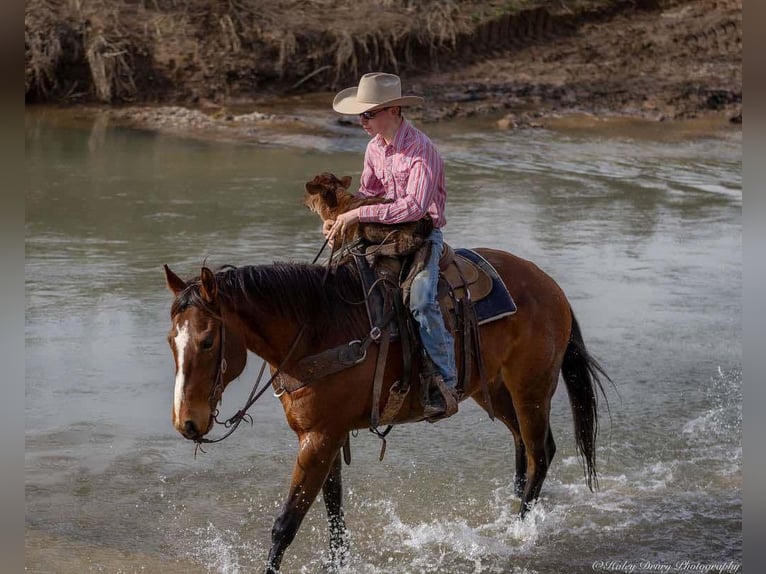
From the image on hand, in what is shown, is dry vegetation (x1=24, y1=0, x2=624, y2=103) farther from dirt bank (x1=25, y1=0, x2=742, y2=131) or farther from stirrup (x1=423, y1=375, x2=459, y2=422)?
stirrup (x1=423, y1=375, x2=459, y2=422)

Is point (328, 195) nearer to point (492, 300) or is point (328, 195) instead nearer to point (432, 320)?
point (432, 320)

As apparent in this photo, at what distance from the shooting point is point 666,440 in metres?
6.93

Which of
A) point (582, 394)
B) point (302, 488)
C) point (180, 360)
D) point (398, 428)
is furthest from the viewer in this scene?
point (398, 428)

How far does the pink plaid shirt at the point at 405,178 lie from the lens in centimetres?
475

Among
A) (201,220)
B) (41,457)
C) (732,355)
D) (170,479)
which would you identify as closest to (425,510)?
(170,479)

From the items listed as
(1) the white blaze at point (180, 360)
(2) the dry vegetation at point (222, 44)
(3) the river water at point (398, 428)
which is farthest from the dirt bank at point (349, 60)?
(1) the white blaze at point (180, 360)

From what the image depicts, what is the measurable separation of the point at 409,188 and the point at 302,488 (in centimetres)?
151

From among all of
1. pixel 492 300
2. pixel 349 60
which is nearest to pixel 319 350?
pixel 492 300

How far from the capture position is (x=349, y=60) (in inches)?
802

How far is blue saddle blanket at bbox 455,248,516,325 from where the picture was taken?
5242 millimetres

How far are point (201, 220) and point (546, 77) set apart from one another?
456 inches

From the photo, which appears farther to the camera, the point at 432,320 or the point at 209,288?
the point at 432,320

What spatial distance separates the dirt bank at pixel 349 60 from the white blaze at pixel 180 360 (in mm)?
14050

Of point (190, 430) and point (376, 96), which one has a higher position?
point (376, 96)
